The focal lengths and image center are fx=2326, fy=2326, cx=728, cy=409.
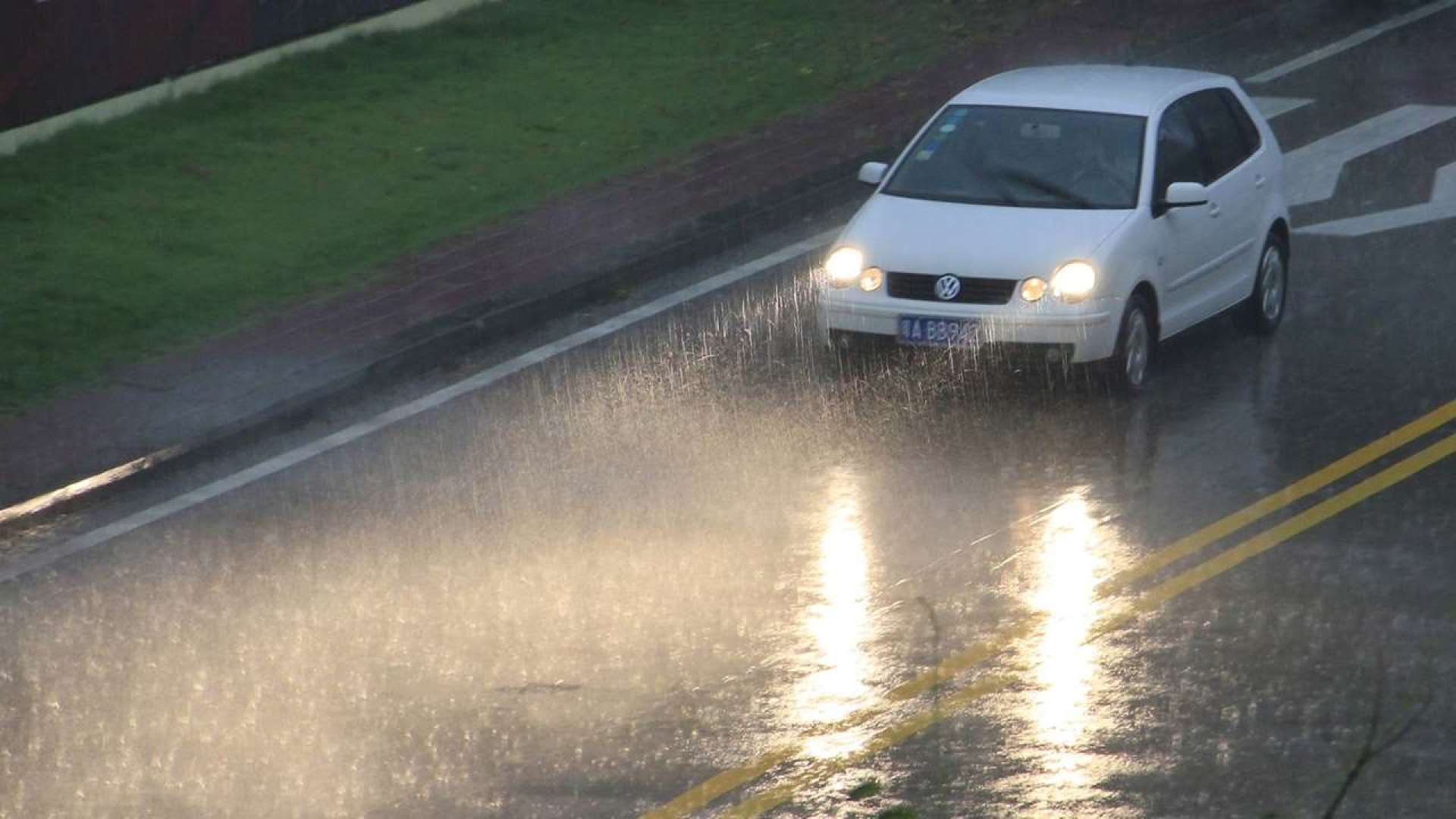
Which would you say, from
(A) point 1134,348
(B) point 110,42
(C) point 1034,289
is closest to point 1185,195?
(A) point 1134,348

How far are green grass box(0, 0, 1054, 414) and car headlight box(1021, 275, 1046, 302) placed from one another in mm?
5201

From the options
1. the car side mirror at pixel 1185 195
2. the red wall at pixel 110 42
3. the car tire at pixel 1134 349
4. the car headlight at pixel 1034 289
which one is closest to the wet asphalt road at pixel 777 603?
the car tire at pixel 1134 349

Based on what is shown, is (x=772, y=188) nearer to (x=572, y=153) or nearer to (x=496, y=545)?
(x=572, y=153)

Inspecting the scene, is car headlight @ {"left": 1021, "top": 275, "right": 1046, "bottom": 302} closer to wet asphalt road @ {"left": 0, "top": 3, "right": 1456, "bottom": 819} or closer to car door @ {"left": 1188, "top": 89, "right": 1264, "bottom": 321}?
wet asphalt road @ {"left": 0, "top": 3, "right": 1456, "bottom": 819}

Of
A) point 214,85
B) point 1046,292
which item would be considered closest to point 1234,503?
point 1046,292

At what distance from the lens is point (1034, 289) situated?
12539mm

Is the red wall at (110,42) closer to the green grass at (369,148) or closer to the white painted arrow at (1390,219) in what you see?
the green grass at (369,148)

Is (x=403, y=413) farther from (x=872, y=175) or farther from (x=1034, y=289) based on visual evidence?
(x=1034, y=289)

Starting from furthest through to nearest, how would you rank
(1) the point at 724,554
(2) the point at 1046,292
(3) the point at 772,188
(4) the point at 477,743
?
1. (3) the point at 772,188
2. (2) the point at 1046,292
3. (1) the point at 724,554
4. (4) the point at 477,743

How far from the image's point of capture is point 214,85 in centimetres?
1966

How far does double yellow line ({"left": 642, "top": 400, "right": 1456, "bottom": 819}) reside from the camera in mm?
7852

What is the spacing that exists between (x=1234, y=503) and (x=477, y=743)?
4.26 metres

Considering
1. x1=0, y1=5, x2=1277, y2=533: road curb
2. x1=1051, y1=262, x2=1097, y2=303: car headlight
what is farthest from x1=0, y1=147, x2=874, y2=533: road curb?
x1=1051, y1=262, x2=1097, y2=303: car headlight

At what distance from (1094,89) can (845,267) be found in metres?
2.16
